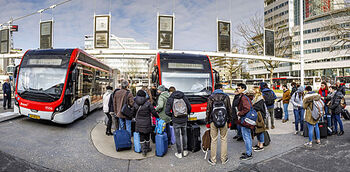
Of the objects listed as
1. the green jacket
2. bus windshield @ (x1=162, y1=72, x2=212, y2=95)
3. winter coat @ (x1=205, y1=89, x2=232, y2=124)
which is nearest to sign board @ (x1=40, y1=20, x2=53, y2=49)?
bus windshield @ (x1=162, y1=72, x2=212, y2=95)

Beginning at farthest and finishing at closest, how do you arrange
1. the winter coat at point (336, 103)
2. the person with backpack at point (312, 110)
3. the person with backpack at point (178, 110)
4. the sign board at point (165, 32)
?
the sign board at point (165, 32), the winter coat at point (336, 103), the person with backpack at point (312, 110), the person with backpack at point (178, 110)

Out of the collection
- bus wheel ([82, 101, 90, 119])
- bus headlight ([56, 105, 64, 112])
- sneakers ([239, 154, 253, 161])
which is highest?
bus headlight ([56, 105, 64, 112])

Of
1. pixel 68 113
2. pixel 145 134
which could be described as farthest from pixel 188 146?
pixel 68 113

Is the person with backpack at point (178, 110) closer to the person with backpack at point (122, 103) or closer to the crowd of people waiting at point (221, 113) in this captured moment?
the crowd of people waiting at point (221, 113)

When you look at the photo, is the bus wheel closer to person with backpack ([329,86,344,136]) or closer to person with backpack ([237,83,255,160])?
person with backpack ([237,83,255,160])

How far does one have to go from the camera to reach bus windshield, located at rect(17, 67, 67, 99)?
7211 mm

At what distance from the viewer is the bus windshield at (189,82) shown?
26.1ft

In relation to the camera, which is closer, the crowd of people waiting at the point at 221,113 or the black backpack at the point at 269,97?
the crowd of people waiting at the point at 221,113

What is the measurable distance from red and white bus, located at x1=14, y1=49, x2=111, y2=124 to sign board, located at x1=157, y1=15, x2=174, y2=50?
608 cm

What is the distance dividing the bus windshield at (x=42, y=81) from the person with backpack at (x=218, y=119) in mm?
5504

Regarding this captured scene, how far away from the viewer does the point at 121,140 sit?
203 inches

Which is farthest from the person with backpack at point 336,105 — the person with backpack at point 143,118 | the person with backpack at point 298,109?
the person with backpack at point 143,118

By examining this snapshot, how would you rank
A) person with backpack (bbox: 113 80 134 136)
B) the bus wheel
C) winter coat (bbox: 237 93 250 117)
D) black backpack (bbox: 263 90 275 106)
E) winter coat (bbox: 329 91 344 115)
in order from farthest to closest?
the bus wheel → black backpack (bbox: 263 90 275 106) → winter coat (bbox: 329 91 344 115) → person with backpack (bbox: 113 80 134 136) → winter coat (bbox: 237 93 250 117)

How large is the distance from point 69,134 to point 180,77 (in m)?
4.41
